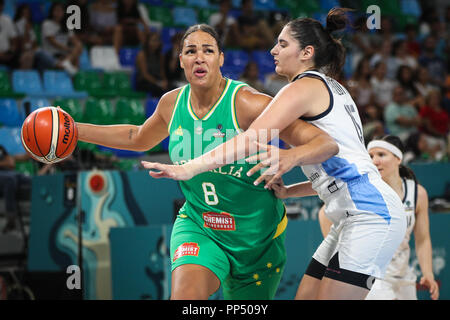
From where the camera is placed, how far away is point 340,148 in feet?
10.1

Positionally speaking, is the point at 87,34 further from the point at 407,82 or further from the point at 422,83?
the point at 422,83

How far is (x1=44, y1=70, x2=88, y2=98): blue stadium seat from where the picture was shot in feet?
29.6

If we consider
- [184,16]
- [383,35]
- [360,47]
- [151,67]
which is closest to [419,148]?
[360,47]

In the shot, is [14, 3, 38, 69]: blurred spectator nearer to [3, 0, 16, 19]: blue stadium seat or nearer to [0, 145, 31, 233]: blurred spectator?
[3, 0, 16, 19]: blue stadium seat

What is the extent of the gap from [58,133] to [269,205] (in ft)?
4.17

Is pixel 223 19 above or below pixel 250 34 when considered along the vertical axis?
above

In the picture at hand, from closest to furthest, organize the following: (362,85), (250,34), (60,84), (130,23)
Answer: (60,84) → (130,23) → (362,85) → (250,34)

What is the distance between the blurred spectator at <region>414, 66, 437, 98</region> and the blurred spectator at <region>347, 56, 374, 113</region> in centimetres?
106

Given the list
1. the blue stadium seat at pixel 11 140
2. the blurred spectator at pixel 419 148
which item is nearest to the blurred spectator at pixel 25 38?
the blue stadium seat at pixel 11 140

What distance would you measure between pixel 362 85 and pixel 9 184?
244 inches

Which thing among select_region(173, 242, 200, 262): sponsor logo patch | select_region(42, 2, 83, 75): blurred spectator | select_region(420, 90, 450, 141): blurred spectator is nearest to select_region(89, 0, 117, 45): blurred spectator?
select_region(42, 2, 83, 75): blurred spectator
